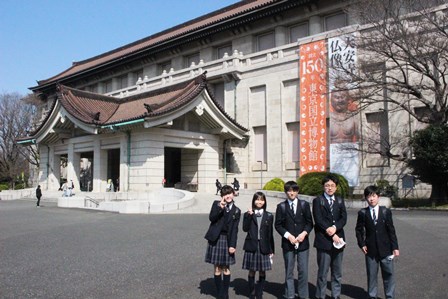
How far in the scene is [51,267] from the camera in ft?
24.2

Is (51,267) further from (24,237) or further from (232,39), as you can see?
(232,39)

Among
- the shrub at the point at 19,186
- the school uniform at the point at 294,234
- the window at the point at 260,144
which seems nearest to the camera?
the school uniform at the point at 294,234

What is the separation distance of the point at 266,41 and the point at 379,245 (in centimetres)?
2728

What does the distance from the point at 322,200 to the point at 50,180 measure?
99.7 ft

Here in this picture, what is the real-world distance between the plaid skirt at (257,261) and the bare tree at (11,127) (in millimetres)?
45612

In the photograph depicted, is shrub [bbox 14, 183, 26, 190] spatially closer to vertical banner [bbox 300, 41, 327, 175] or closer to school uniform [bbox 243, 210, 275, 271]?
vertical banner [bbox 300, 41, 327, 175]

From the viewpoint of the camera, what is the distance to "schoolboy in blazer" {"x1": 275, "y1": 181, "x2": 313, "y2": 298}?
17.5ft

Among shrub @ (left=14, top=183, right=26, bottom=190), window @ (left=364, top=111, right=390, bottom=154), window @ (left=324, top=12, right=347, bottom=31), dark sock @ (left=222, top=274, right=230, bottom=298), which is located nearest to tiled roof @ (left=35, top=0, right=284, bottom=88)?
window @ (left=324, top=12, right=347, bottom=31)

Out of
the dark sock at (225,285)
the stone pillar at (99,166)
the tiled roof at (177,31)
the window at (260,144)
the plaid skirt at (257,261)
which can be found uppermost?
the tiled roof at (177,31)

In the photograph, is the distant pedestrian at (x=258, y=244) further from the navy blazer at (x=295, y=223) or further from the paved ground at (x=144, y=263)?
the paved ground at (x=144, y=263)

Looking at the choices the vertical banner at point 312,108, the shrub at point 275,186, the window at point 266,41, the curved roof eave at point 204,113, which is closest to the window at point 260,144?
the curved roof eave at point 204,113

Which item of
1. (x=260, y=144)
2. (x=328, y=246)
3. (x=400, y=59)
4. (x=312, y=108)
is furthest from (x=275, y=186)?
(x=328, y=246)

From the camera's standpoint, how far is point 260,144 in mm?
29469

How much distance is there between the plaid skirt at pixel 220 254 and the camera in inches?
217
